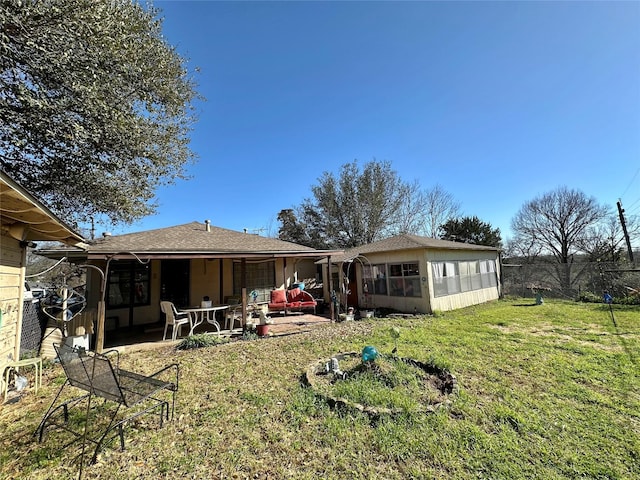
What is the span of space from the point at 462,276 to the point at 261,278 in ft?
29.5

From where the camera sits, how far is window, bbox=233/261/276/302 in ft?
38.0

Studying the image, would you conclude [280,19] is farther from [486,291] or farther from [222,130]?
[486,291]

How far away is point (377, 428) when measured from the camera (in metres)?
3.15

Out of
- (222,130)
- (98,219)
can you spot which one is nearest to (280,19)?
(222,130)

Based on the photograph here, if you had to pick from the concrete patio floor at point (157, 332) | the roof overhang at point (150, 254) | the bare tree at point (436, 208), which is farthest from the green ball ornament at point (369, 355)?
the bare tree at point (436, 208)

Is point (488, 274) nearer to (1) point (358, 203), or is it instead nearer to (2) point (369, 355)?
(1) point (358, 203)

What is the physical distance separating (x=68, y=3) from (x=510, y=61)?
1082 cm

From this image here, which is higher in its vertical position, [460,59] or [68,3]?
[460,59]

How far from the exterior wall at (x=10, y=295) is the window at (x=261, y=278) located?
21.9 feet

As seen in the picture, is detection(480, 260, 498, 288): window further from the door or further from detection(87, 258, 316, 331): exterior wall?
the door

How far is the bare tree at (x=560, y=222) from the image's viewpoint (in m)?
22.5

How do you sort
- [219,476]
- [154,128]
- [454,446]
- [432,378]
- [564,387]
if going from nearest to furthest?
[219,476]
[454,446]
[564,387]
[432,378]
[154,128]

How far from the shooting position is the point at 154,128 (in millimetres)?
7406

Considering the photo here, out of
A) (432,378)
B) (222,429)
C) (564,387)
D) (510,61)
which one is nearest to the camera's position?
(222,429)
